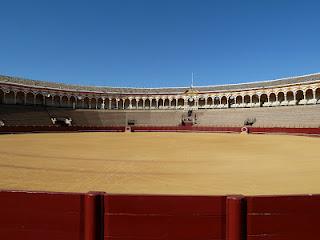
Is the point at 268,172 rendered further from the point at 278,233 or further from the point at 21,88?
the point at 21,88

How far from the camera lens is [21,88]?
179 ft

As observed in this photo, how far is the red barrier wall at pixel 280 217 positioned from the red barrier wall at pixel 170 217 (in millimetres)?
314

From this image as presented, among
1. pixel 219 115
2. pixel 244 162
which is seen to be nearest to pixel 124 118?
pixel 219 115

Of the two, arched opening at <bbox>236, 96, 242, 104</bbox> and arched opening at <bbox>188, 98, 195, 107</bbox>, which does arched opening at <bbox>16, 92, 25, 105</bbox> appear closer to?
arched opening at <bbox>188, 98, 195, 107</bbox>

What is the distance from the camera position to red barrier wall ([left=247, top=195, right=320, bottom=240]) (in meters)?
3.49

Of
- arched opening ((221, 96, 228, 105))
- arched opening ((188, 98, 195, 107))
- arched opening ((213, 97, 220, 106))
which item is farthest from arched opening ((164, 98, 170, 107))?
arched opening ((221, 96, 228, 105))

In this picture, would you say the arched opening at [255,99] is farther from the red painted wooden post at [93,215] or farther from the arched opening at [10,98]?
the red painted wooden post at [93,215]

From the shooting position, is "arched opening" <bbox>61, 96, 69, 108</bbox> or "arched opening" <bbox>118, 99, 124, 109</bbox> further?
"arched opening" <bbox>118, 99, 124, 109</bbox>

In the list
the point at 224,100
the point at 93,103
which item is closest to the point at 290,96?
the point at 224,100

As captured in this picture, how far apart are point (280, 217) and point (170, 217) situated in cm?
114

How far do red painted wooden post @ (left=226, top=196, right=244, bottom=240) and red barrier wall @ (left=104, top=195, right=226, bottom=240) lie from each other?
51 millimetres

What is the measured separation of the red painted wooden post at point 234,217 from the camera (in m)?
3.42

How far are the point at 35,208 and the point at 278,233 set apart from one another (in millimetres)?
2552

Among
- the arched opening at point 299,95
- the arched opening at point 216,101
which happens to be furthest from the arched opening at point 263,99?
the arched opening at point 216,101
